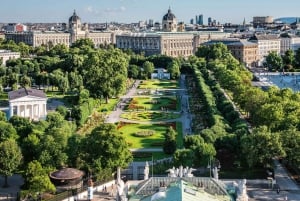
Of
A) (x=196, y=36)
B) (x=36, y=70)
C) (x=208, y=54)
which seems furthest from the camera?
(x=196, y=36)

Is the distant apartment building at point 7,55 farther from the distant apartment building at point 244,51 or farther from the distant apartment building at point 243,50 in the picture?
the distant apartment building at point 244,51

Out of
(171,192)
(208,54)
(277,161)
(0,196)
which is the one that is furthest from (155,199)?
(208,54)

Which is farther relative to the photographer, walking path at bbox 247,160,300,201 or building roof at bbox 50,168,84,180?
building roof at bbox 50,168,84,180

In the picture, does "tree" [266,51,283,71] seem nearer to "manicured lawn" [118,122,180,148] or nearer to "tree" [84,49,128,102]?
"tree" [84,49,128,102]

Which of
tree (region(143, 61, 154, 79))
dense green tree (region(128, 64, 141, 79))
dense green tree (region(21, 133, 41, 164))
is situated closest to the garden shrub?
dense green tree (region(21, 133, 41, 164))

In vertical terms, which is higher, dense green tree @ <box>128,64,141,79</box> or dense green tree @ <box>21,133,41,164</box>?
dense green tree @ <box>128,64,141,79</box>

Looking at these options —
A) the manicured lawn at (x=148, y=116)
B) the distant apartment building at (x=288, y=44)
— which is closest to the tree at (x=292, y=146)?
the manicured lawn at (x=148, y=116)

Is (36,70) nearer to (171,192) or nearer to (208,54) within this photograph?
(208,54)
